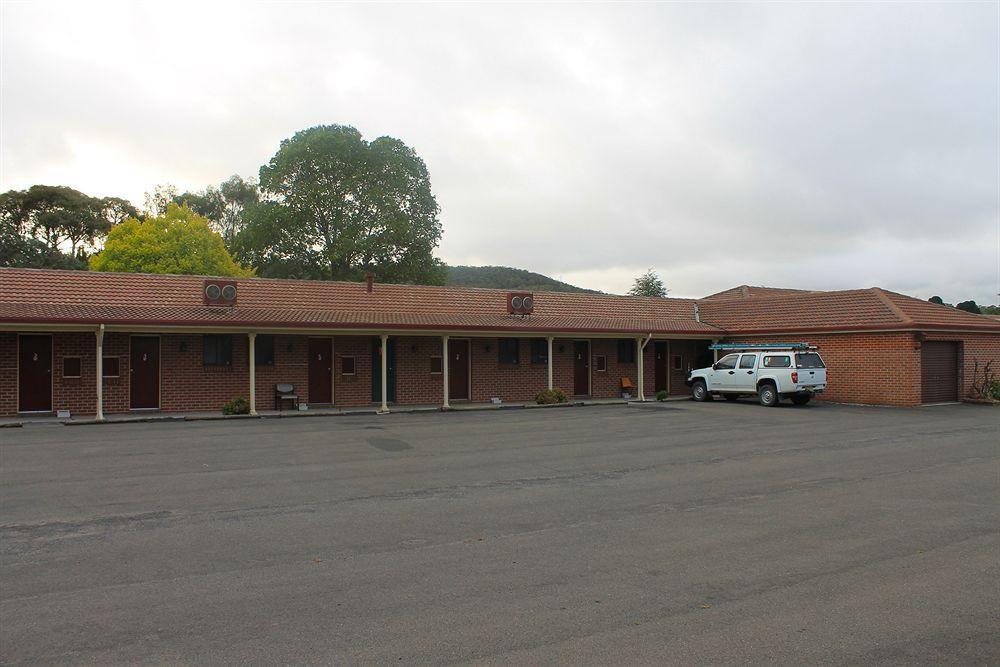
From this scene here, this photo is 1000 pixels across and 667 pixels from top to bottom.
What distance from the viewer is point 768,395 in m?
23.4

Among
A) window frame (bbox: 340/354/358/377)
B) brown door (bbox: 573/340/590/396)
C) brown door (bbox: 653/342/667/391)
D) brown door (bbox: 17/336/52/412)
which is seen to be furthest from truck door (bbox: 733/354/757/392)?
brown door (bbox: 17/336/52/412)

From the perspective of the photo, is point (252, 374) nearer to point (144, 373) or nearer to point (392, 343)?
point (144, 373)

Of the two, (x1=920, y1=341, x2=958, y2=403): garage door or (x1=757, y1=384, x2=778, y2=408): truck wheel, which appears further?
(x1=920, y1=341, x2=958, y2=403): garage door

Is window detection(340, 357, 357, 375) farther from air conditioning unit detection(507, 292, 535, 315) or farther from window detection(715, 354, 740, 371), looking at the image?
window detection(715, 354, 740, 371)

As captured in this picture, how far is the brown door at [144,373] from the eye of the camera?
68.5ft

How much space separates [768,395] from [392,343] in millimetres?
11828

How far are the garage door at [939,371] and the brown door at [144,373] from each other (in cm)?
2279

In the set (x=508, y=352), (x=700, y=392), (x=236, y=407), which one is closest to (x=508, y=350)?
(x=508, y=352)

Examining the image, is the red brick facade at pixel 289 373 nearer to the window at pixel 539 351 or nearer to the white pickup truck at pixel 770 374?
the window at pixel 539 351

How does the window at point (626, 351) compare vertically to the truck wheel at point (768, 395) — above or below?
above

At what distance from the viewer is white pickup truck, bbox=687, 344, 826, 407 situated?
2269 cm

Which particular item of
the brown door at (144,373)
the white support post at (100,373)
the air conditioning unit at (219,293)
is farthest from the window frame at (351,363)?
the white support post at (100,373)

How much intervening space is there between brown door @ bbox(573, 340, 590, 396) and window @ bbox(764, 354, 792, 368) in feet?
20.8

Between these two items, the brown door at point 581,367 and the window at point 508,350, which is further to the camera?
the brown door at point 581,367
